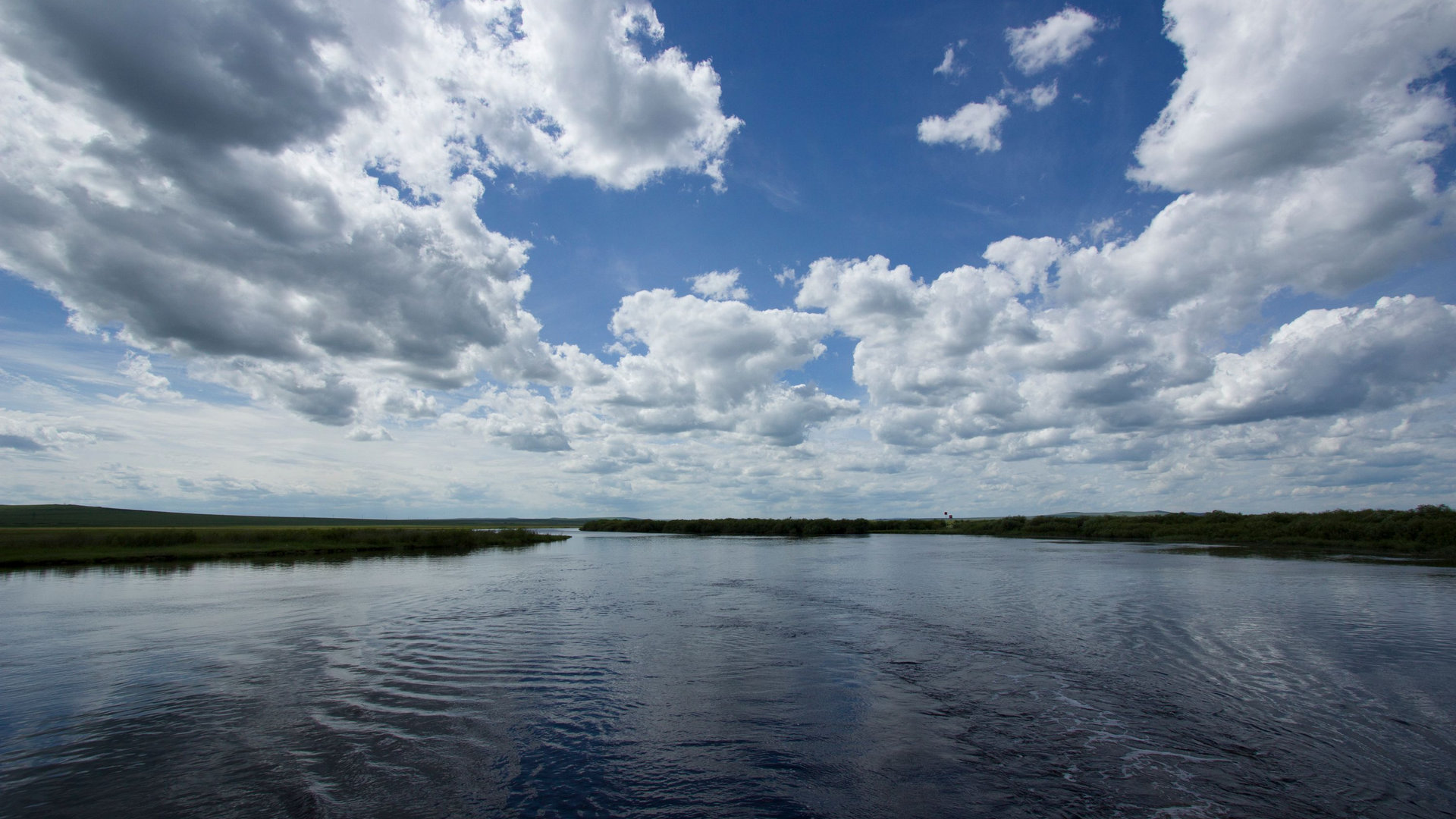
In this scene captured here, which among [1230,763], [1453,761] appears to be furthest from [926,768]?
[1453,761]

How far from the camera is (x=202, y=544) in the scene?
55.9m

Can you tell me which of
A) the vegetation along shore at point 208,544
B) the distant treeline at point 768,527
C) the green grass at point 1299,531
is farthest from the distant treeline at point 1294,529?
the vegetation along shore at point 208,544

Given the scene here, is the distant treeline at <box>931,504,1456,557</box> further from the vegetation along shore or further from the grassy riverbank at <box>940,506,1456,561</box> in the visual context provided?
the vegetation along shore

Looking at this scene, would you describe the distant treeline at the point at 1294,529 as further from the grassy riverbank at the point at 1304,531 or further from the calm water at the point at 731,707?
the calm water at the point at 731,707

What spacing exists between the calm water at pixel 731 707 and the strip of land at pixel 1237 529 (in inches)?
1444

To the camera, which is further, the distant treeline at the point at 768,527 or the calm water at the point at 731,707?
the distant treeline at the point at 768,527

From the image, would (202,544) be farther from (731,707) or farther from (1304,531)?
(1304,531)

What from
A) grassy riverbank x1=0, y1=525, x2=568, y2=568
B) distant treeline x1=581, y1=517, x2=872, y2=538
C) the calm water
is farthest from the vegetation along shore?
distant treeline x1=581, y1=517, x2=872, y2=538

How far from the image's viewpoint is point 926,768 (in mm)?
10180

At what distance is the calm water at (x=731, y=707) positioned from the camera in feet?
30.5

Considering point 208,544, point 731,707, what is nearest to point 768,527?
point 208,544

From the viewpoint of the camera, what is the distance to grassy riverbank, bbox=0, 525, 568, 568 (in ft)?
150

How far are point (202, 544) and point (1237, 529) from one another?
10711cm

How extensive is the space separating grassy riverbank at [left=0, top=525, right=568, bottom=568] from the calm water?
2286cm
